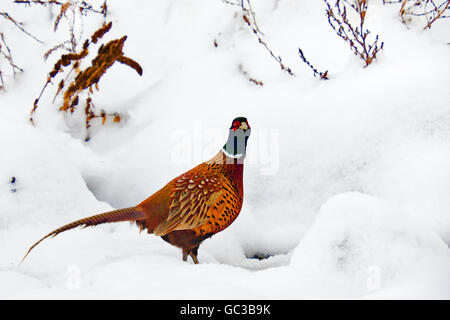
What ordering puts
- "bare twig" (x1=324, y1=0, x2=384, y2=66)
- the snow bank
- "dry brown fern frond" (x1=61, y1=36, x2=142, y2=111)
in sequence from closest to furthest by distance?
1. the snow bank
2. "bare twig" (x1=324, y1=0, x2=384, y2=66)
3. "dry brown fern frond" (x1=61, y1=36, x2=142, y2=111)

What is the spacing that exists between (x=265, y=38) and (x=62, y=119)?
1082mm

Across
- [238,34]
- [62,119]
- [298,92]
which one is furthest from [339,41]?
[62,119]

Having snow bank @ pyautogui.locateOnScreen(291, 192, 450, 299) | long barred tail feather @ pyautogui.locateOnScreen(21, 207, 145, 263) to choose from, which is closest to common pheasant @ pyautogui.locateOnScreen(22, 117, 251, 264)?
long barred tail feather @ pyautogui.locateOnScreen(21, 207, 145, 263)

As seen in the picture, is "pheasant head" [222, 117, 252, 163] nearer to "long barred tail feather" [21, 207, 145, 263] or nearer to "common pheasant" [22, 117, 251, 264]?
"common pheasant" [22, 117, 251, 264]

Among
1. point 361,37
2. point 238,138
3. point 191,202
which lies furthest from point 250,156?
point 361,37

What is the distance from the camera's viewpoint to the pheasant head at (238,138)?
168 centimetres

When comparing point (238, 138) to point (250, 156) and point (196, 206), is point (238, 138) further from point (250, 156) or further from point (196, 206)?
point (250, 156)

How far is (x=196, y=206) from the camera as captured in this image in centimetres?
165

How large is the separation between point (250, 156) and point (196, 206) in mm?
515

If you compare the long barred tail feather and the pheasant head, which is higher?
the pheasant head

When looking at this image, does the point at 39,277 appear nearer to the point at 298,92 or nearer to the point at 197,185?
the point at 197,185

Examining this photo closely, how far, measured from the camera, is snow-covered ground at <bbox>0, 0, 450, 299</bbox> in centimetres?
138

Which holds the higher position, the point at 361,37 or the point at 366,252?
the point at 361,37

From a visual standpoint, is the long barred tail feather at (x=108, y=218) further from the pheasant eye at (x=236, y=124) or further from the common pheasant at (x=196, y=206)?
the pheasant eye at (x=236, y=124)
